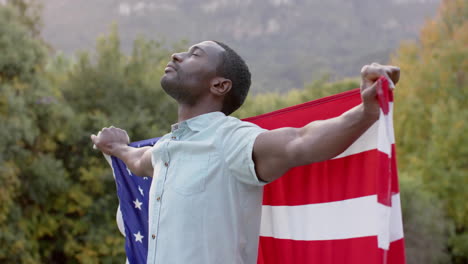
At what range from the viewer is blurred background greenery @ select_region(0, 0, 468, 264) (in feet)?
40.2

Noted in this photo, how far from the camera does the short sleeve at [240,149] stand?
7.49 feet

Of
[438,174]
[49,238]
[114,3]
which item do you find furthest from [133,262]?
[114,3]

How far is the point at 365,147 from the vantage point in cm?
247

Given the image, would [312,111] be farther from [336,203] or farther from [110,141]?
[110,141]

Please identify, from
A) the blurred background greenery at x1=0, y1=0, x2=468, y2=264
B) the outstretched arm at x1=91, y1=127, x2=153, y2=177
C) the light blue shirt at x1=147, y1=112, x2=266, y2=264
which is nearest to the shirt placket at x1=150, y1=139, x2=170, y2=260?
the light blue shirt at x1=147, y1=112, x2=266, y2=264

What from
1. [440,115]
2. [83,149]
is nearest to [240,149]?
[83,149]

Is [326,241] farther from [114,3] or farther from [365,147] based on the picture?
[114,3]

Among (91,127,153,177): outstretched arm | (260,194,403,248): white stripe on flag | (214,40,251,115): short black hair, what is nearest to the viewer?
(260,194,403,248): white stripe on flag

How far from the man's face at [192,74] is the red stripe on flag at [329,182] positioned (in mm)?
610

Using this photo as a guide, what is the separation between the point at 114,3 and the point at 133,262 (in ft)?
329

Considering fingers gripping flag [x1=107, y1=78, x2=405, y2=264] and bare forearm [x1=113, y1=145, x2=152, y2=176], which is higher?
bare forearm [x1=113, y1=145, x2=152, y2=176]

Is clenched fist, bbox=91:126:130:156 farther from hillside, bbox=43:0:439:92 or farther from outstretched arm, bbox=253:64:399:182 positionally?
hillside, bbox=43:0:439:92

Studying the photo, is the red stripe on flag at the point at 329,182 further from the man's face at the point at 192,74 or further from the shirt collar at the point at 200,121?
the man's face at the point at 192,74

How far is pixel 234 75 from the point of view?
269 centimetres
